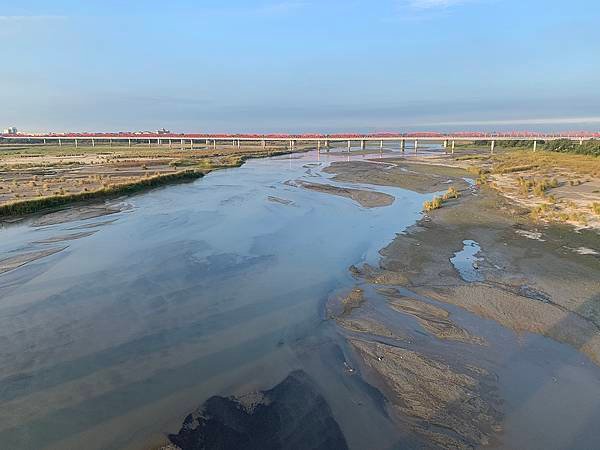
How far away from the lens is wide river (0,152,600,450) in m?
6.49

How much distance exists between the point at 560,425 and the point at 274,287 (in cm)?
743

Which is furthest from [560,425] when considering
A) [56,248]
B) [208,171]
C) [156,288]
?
[208,171]

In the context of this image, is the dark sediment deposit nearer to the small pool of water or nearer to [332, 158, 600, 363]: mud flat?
[332, 158, 600, 363]: mud flat

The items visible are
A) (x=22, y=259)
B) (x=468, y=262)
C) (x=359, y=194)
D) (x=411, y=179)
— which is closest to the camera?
(x=468, y=262)

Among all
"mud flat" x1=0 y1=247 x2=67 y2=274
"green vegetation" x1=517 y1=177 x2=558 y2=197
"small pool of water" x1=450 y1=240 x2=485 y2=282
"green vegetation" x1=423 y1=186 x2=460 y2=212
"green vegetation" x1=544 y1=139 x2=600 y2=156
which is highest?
"green vegetation" x1=544 y1=139 x2=600 y2=156

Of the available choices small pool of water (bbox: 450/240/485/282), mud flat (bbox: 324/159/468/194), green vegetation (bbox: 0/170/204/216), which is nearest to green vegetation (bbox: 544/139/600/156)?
mud flat (bbox: 324/159/468/194)

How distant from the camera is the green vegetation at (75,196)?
22109 millimetres

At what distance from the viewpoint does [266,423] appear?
20.3 ft

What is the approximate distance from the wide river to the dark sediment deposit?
0.79ft

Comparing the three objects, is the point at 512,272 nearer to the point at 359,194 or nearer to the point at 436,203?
the point at 436,203

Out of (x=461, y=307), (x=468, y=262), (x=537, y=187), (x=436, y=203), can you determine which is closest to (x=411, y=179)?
(x=537, y=187)

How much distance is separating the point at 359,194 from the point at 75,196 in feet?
60.6

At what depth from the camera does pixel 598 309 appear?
9.77 metres

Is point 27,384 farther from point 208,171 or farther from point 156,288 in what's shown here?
point 208,171
